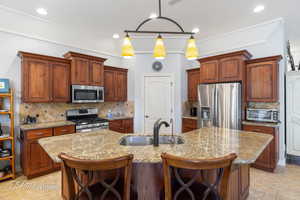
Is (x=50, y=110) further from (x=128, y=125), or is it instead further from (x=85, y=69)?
(x=128, y=125)

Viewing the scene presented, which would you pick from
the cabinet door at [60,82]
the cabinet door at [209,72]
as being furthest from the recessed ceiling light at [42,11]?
the cabinet door at [209,72]

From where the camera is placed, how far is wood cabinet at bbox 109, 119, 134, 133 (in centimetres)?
437

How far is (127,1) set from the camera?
292 cm

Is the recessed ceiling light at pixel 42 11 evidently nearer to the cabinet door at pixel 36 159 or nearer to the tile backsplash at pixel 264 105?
the cabinet door at pixel 36 159

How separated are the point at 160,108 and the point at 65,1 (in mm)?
3372

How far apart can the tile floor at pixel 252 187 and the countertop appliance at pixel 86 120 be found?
3.37 ft

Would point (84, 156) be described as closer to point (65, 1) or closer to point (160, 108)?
point (65, 1)

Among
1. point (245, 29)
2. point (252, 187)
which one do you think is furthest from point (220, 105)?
point (245, 29)

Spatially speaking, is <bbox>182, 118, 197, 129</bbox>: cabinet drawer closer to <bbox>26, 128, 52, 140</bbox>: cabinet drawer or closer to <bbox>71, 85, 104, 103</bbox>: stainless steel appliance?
<bbox>71, 85, 104, 103</bbox>: stainless steel appliance

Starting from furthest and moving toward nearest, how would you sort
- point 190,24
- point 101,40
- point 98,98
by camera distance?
1. point 101,40
2. point 98,98
3. point 190,24

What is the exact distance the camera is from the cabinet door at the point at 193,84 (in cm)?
479

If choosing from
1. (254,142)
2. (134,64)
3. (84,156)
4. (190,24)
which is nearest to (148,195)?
(84,156)

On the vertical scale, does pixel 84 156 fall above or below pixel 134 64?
below

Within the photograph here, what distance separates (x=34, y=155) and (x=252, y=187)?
→ 12.8 ft
